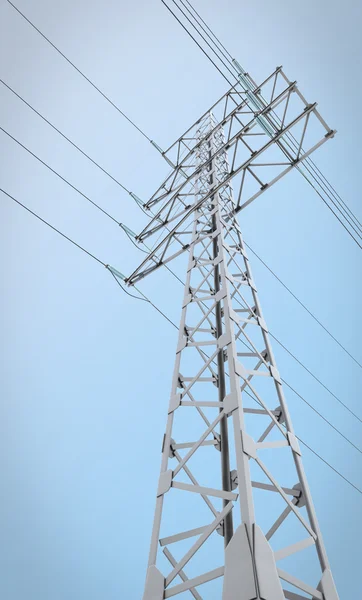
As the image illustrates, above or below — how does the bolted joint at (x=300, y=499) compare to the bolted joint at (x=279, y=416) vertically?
below

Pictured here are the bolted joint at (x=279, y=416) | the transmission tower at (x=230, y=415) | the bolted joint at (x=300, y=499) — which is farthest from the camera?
the bolted joint at (x=279, y=416)

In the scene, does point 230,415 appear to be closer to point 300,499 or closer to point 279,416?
point 279,416

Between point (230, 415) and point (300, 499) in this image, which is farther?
point (230, 415)

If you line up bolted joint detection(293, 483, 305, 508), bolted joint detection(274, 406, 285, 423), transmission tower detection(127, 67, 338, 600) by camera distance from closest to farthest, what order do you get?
transmission tower detection(127, 67, 338, 600) → bolted joint detection(293, 483, 305, 508) → bolted joint detection(274, 406, 285, 423)

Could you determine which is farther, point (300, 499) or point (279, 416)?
point (279, 416)

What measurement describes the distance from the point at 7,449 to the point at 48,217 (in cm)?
2817

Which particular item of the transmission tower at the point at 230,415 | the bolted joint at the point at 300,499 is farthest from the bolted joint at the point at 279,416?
the bolted joint at the point at 300,499

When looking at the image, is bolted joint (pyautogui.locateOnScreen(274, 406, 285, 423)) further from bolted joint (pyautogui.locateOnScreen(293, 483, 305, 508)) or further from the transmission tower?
bolted joint (pyautogui.locateOnScreen(293, 483, 305, 508))

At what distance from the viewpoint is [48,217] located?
155 feet

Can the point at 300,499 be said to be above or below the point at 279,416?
below

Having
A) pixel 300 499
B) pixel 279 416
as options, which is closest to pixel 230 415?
pixel 279 416

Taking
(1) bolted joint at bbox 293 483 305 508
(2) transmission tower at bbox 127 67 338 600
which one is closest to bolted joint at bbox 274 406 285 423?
(2) transmission tower at bbox 127 67 338 600

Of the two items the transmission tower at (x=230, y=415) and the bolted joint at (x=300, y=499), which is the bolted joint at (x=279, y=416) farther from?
the bolted joint at (x=300, y=499)

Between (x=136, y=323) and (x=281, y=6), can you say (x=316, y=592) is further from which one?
(x=281, y=6)
